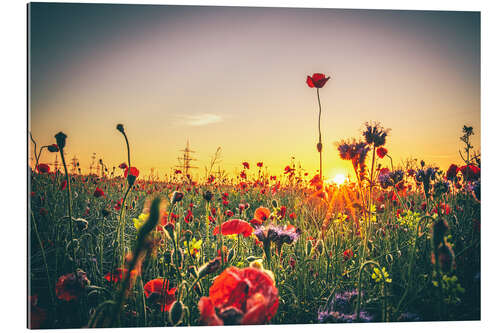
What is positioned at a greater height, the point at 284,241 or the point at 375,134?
the point at 375,134

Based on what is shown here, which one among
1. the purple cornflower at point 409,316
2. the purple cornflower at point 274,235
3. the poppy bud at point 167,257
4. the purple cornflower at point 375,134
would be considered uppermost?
the purple cornflower at point 375,134

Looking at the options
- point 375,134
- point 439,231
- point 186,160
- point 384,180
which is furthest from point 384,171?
point 186,160

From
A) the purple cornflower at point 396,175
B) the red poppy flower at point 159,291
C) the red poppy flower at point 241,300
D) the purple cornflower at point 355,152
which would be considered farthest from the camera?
the purple cornflower at point 396,175

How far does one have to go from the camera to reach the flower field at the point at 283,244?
176 centimetres

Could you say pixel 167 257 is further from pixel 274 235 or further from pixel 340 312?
pixel 340 312

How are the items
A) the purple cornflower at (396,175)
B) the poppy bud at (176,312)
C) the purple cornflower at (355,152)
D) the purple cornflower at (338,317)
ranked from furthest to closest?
1. the purple cornflower at (396,175)
2. the purple cornflower at (355,152)
3. the purple cornflower at (338,317)
4. the poppy bud at (176,312)

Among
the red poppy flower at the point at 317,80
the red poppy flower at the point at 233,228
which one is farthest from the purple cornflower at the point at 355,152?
the red poppy flower at the point at 233,228

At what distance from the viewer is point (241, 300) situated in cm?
116

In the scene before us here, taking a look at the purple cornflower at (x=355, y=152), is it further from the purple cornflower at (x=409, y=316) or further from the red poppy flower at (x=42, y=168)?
the red poppy flower at (x=42, y=168)

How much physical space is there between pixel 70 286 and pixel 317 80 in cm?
180

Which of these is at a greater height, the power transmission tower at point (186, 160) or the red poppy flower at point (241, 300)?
the power transmission tower at point (186, 160)

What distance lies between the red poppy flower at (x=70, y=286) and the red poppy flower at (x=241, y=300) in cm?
94
